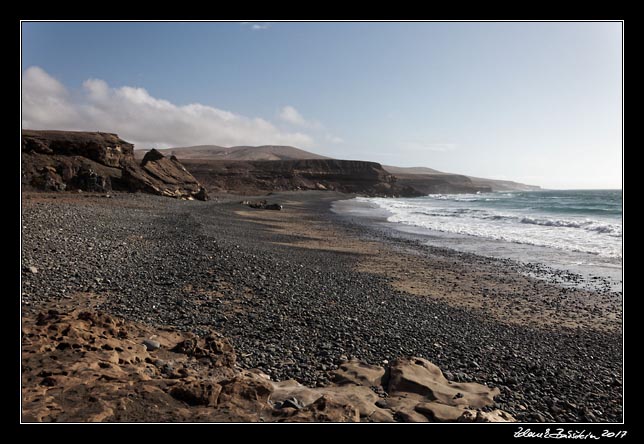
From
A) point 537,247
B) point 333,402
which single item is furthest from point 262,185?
point 333,402

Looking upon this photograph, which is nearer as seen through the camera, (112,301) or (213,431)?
(213,431)

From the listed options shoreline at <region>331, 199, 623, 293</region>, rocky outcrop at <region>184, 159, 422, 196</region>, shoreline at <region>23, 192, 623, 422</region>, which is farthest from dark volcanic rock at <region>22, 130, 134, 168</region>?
rocky outcrop at <region>184, 159, 422, 196</region>

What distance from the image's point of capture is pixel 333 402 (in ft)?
11.9

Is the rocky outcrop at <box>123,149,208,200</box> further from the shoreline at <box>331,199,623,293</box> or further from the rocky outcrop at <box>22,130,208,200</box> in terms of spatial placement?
the shoreline at <box>331,199,623,293</box>

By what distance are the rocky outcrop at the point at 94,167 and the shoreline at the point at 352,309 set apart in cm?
2108

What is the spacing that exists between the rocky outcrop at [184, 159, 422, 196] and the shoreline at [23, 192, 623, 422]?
213ft

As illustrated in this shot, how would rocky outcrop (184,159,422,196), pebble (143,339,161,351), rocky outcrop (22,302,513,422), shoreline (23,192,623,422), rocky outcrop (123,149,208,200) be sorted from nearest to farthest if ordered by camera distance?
rocky outcrop (22,302,513,422)
pebble (143,339,161,351)
shoreline (23,192,623,422)
rocky outcrop (123,149,208,200)
rocky outcrop (184,159,422,196)

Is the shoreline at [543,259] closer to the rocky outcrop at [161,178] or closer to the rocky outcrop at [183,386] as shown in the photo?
the rocky outcrop at [183,386]

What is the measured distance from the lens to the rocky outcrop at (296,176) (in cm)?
8075

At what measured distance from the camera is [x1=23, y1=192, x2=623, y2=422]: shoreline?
516cm

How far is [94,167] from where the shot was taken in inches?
1373

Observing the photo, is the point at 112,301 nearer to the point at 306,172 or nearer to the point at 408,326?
the point at 408,326
